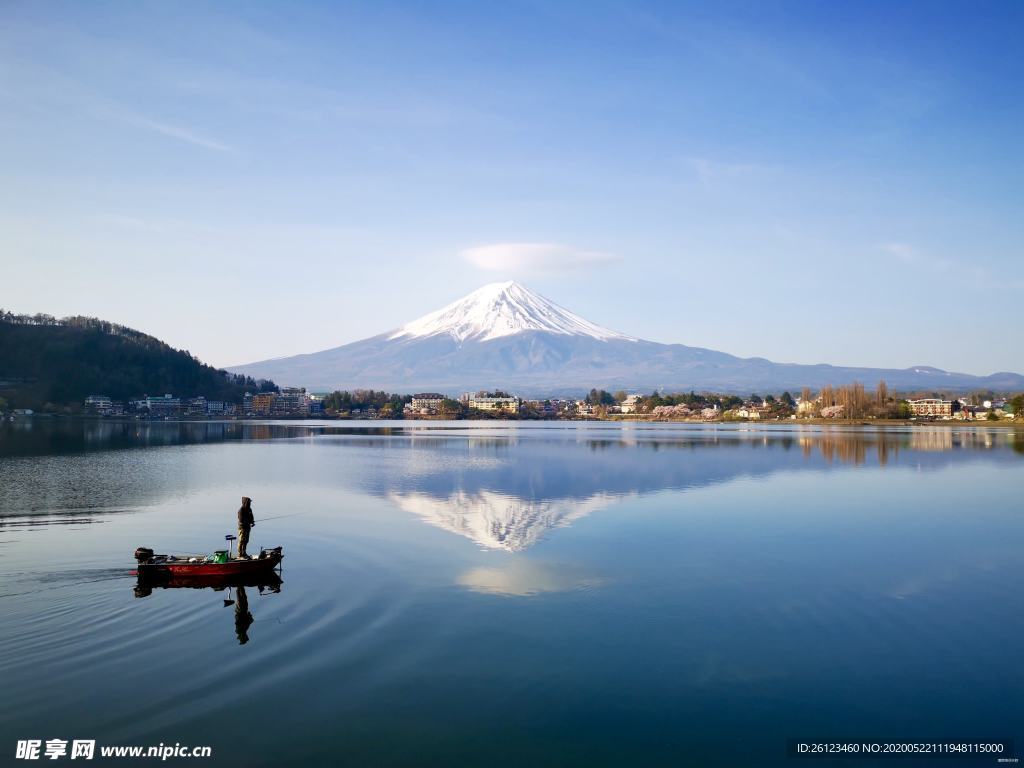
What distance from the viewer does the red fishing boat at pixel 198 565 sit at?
10.8 metres

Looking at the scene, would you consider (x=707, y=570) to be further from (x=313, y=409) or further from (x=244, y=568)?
(x=313, y=409)

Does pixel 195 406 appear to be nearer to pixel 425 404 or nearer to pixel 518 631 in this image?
pixel 425 404

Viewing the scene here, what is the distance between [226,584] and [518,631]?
478 centimetres

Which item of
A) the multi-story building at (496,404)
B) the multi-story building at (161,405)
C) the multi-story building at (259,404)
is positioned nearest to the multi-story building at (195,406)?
the multi-story building at (161,405)

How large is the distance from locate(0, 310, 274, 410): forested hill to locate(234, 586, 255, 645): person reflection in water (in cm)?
9537

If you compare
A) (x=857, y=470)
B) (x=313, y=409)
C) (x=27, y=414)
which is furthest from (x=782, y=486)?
(x=313, y=409)

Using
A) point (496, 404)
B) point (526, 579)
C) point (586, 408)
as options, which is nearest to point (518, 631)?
point (526, 579)

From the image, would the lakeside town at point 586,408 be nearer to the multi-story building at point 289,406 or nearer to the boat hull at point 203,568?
the multi-story building at point 289,406

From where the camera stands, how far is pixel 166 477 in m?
25.2

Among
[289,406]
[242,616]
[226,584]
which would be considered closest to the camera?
[242,616]

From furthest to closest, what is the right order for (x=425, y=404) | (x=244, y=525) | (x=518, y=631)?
1. (x=425, y=404)
2. (x=244, y=525)
3. (x=518, y=631)

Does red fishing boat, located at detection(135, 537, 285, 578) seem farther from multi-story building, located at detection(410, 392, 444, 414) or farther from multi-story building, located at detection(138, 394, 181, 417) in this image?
multi-story building, located at detection(410, 392, 444, 414)

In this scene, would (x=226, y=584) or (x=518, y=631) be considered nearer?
(x=518, y=631)

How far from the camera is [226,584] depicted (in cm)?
1095
